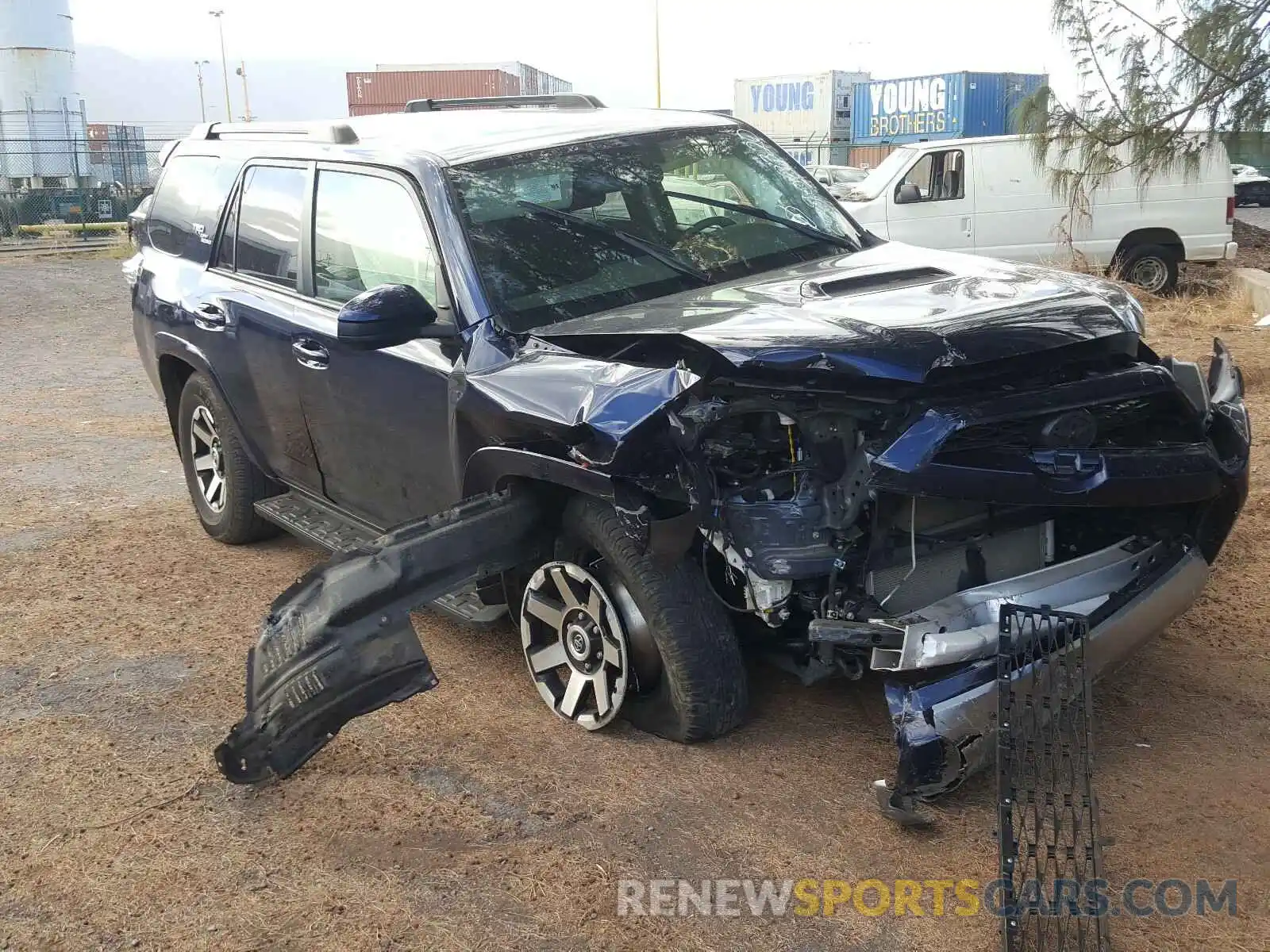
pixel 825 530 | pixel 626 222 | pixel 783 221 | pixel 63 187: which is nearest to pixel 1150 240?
pixel 783 221

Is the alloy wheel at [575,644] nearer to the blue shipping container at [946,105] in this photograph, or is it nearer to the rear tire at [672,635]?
the rear tire at [672,635]

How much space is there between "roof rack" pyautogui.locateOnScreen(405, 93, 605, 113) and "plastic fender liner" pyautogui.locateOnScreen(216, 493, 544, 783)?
2.95 m

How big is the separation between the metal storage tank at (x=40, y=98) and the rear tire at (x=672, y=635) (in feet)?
92.6

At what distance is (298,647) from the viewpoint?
330 cm

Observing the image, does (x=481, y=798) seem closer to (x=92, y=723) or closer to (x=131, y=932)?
(x=131, y=932)

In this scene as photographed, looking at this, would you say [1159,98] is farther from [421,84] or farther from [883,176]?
[421,84]

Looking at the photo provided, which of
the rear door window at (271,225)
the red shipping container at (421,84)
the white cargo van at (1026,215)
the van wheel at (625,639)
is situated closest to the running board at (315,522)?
the rear door window at (271,225)

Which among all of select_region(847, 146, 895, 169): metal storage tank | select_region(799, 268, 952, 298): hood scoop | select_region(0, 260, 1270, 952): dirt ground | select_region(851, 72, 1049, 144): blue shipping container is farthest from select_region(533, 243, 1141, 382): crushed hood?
select_region(847, 146, 895, 169): metal storage tank

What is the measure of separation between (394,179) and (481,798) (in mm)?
2218

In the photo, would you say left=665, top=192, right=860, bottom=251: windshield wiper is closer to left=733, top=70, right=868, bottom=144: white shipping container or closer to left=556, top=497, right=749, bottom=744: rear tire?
left=556, top=497, right=749, bottom=744: rear tire

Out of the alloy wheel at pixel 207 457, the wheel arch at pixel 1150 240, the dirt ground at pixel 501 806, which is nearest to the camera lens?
the dirt ground at pixel 501 806

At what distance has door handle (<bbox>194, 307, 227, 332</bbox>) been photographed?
5.33 m

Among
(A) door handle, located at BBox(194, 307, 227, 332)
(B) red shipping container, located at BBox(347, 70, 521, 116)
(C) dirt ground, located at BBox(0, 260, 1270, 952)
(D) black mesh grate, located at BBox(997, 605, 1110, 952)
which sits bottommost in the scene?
(C) dirt ground, located at BBox(0, 260, 1270, 952)

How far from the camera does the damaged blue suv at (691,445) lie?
3279 millimetres
